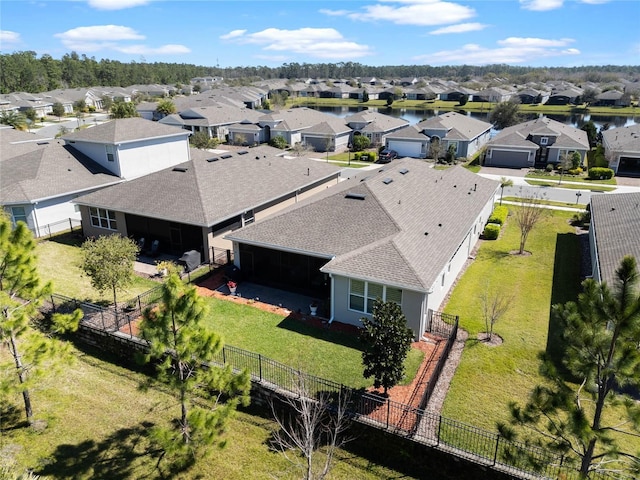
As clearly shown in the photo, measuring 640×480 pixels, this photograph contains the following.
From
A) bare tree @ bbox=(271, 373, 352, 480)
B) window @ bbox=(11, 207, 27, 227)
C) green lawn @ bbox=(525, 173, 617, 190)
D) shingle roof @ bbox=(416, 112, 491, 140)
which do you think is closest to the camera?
bare tree @ bbox=(271, 373, 352, 480)

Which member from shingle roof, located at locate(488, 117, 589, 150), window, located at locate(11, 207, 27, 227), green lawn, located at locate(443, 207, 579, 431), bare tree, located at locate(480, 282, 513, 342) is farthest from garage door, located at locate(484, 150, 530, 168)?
window, located at locate(11, 207, 27, 227)

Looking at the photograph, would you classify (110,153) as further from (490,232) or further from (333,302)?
(490,232)

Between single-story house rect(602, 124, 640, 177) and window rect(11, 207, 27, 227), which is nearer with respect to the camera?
window rect(11, 207, 27, 227)

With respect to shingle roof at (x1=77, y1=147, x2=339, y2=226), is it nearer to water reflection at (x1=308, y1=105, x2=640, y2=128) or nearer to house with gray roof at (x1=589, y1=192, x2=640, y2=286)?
house with gray roof at (x1=589, y1=192, x2=640, y2=286)

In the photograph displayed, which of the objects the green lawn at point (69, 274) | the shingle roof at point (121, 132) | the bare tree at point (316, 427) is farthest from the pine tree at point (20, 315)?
the shingle roof at point (121, 132)

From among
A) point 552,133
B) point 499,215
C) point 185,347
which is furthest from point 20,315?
point 552,133

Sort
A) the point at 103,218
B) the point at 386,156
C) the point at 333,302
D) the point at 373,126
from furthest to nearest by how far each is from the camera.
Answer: the point at 373,126, the point at 386,156, the point at 103,218, the point at 333,302
